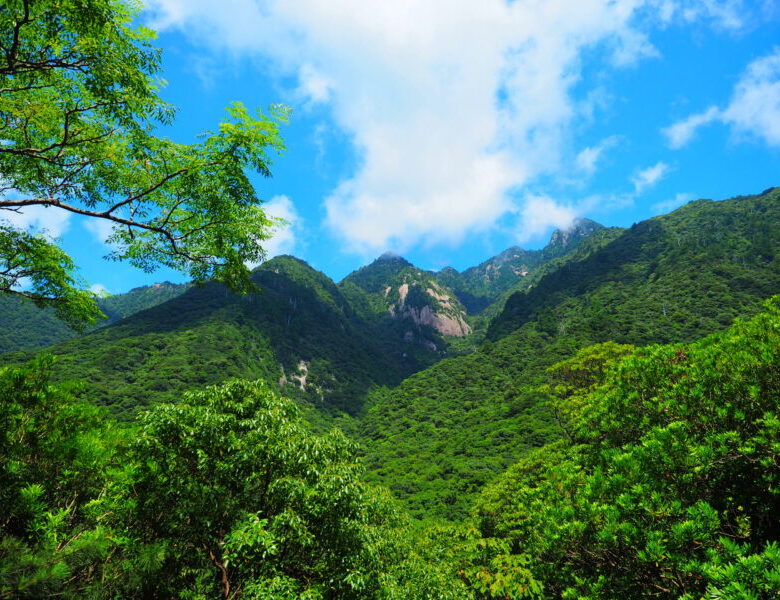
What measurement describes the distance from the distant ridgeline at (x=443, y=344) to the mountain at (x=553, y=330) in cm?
45

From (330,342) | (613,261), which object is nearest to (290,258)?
(330,342)

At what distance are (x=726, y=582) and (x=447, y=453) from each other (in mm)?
64310

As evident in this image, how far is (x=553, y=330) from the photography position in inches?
4031

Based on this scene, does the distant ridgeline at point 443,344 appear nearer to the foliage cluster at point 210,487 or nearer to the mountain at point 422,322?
the mountain at point 422,322

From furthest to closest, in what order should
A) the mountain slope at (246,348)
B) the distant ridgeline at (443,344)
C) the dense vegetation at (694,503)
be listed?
the mountain slope at (246,348) → the distant ridgeline at (443,344) → the dense vegetation at (694,503)

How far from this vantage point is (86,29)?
16.7 ft

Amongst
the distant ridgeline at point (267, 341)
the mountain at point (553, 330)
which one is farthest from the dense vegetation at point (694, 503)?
the distant ridgeline at point (267, 341)

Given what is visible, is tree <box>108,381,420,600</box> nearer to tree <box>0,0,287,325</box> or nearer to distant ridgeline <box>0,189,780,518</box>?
tree <box>0,0,287,325</box>

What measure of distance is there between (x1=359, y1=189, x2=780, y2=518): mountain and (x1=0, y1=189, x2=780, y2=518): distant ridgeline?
1.47ft

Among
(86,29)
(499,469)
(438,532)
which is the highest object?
(86,29)

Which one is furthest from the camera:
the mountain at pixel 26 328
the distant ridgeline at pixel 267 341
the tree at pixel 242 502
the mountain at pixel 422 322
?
the mountain at pixel 422 322

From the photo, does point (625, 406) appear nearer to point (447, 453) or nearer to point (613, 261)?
point (447, 453)

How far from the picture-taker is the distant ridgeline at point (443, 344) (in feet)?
205

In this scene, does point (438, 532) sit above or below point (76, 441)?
below
